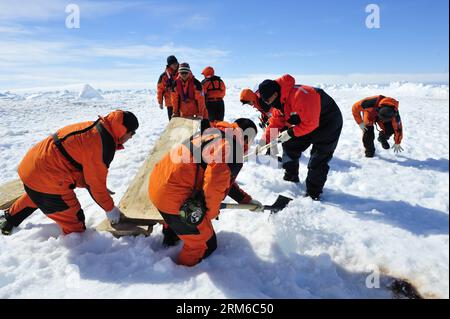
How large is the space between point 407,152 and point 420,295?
432cm

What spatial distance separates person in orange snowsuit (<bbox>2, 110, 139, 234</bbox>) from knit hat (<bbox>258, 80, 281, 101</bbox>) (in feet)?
4.93

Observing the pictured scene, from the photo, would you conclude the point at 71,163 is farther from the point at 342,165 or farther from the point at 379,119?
the point at 379,119

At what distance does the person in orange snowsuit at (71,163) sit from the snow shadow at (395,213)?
268 cm

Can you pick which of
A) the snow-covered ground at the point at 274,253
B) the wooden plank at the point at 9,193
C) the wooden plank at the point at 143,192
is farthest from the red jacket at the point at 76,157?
the wooden plank at the point at 9,193

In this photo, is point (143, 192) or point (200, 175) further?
point (143, 192)

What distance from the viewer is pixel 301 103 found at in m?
3.51

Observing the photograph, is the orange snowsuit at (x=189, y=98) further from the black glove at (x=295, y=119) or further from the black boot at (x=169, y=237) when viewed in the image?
the black boot at (x=169, y=237)

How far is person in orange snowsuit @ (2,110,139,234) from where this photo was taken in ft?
9.17

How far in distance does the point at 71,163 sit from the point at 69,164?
0.07 ft

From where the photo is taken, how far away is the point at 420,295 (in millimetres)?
2295

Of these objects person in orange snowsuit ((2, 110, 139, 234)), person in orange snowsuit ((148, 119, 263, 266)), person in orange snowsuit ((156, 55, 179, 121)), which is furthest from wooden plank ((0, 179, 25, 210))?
person in orange snowsuit ((156, 55, 179, 121))

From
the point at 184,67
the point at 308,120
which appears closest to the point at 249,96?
the point at 308,120

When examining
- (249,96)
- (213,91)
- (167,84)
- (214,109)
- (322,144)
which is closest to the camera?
(322,144)

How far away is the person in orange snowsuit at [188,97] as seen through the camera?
19.7 feet
